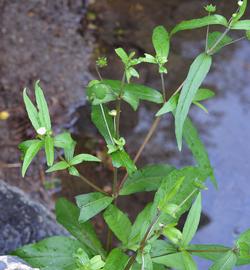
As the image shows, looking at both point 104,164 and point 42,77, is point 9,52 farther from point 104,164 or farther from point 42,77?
point 104,164

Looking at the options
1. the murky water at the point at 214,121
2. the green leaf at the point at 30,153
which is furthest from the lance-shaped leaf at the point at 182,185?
the murky water at the point at 214,121

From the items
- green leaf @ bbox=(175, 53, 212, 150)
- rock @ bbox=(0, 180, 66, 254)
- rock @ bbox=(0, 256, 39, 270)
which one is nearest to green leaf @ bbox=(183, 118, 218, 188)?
green leaf @ bbox=(175, 53, 212, 150)

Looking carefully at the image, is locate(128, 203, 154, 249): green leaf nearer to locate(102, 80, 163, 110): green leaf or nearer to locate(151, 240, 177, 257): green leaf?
locate(151, 240, 177, 257): green leaf

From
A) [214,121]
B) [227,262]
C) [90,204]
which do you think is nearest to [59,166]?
[90,204]

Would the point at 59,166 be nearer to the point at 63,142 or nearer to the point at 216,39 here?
the point at 63,142

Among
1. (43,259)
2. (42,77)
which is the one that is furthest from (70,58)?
(43,259)

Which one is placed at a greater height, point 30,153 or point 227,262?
point 30,153

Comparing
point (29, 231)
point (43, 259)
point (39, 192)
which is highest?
point (43, 259)
